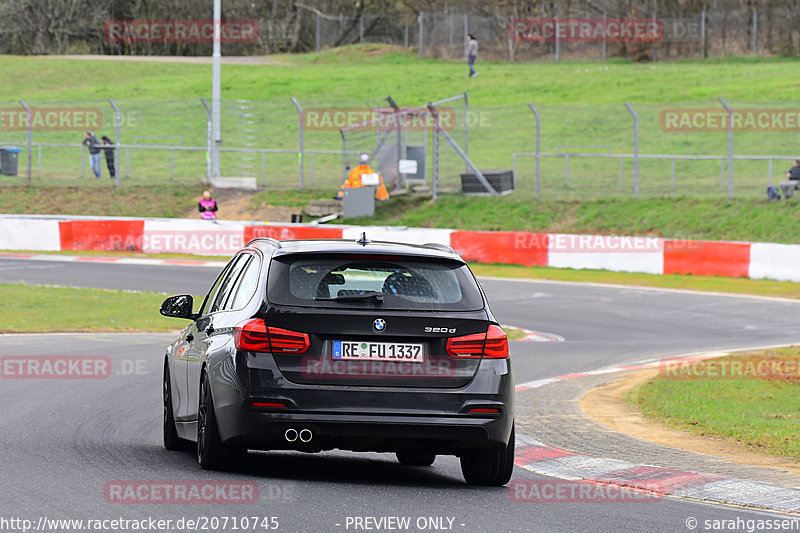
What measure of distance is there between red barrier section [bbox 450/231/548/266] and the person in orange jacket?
5.28m

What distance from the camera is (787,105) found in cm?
4134

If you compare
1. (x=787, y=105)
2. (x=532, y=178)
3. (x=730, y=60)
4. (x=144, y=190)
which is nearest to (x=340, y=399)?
(x=532, y=178)

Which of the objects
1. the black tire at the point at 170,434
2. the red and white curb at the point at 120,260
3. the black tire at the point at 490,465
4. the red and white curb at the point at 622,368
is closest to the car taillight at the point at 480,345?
the black tire at the point at 490,465

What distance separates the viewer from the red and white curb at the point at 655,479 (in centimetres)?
794

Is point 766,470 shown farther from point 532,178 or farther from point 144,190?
point 144,190

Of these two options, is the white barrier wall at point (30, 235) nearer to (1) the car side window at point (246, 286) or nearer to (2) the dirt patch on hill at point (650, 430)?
(2) the dirt patch on hill at point (650, 430)

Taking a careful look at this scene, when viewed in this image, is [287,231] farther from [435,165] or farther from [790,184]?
[790,184]

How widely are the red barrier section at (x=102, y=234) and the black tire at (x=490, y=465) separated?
85.8ft

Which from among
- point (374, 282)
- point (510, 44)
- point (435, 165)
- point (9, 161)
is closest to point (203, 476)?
point (374, 282)

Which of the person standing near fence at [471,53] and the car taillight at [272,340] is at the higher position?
the person standing near fence at [471,53]

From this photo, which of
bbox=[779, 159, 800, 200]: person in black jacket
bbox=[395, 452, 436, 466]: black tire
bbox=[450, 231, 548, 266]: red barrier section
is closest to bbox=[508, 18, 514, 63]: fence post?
bbox=[779, 159, 800, 200]: person in black jacket

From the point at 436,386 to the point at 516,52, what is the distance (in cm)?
5933

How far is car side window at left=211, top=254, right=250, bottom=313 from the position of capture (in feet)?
28.3

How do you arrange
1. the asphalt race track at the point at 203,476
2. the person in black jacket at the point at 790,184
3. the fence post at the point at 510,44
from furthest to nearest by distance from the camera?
the fence post at the point at 510,44
the person in black jacket at the point at 790,184
the asphalt race track at the point at 203,476
